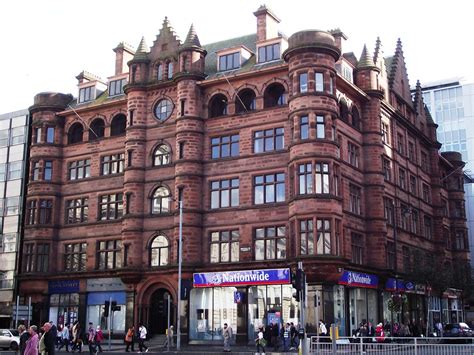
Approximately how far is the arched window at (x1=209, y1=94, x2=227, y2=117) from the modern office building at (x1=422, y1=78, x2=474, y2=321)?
62.5 metres

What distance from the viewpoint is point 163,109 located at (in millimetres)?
51906

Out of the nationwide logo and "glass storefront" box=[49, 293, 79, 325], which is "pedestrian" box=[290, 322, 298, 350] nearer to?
the nationwide logo

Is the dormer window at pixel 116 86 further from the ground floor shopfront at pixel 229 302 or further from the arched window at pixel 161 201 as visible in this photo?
the ground floor shopfront at pixel 229 302

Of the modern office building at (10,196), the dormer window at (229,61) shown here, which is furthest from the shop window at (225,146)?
the modern office building at (10,196)

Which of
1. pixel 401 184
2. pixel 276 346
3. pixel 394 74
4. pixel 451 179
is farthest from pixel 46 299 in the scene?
pixel 451 179

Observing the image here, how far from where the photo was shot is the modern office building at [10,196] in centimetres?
5738

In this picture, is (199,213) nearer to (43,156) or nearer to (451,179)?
(43,156)

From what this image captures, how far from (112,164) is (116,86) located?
739 centimetres

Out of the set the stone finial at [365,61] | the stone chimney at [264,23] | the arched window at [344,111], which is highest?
the stone chimney at [264,23]

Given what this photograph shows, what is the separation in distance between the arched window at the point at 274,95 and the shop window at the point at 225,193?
19.9 ft

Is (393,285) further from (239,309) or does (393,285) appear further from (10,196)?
(10,196)

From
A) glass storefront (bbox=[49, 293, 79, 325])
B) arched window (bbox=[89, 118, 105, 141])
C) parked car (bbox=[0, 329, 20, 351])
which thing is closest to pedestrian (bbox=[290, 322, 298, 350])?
parked car (bbox=[0, 329, 20, 351])

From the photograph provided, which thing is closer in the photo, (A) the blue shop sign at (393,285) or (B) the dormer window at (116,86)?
(A) the blue shop sign at (393,285)

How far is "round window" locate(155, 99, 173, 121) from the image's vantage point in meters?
51.5
